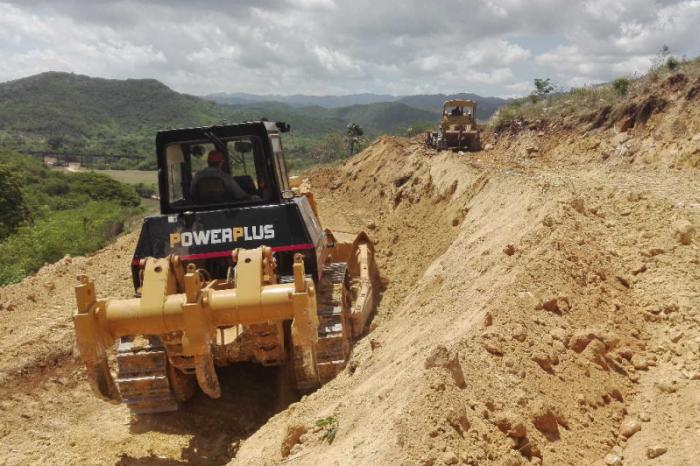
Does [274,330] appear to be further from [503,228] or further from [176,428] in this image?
[503,228]

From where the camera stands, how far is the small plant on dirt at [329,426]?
3.90m

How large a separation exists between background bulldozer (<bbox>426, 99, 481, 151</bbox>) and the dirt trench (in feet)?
45.4

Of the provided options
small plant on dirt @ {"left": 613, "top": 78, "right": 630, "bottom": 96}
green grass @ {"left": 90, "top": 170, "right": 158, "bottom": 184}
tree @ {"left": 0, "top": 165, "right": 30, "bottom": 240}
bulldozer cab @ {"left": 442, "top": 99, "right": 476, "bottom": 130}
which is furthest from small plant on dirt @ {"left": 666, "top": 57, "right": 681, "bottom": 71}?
green grass @ {"left": 90, "top": 170, "right": 158, "bottom": 184}

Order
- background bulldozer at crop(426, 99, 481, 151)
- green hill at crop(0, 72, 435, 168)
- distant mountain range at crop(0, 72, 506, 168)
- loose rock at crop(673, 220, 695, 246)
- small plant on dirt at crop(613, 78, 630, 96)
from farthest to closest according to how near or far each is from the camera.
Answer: distant mountain range at crop(0, 72, 506, 168) → green hill at crop(0, 72, 435, 168) → background bulldozer at crop(426, 99, 481, 151) → small plant on dirt at crop(613, 78, 630, 96) → loose rock at crop(673, 220, 695, 246)

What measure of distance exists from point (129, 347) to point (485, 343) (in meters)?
3.21

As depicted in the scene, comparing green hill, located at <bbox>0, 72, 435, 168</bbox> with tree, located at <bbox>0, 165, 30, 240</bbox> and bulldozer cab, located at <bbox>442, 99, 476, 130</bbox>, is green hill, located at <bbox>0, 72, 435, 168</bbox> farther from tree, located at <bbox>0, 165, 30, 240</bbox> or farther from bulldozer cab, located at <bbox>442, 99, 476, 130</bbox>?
bulldozer cab, located at <bbox>442, 99, 476, 130</bbox>

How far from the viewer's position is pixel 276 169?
631 centimetres

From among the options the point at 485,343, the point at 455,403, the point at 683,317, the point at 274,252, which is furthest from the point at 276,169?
the point at 683,317

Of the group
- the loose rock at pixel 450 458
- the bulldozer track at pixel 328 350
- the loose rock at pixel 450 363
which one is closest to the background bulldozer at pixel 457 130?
the bulldozer track at pixel 328 350

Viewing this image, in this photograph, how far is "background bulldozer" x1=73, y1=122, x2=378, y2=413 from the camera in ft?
14.0

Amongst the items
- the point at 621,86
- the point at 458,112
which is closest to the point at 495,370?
the point at 621,86

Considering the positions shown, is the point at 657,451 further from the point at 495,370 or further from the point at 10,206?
the point at 10,206

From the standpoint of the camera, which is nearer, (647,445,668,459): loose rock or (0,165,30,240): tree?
(647,445,668,459): loose rock

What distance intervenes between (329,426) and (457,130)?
20.0 meters
